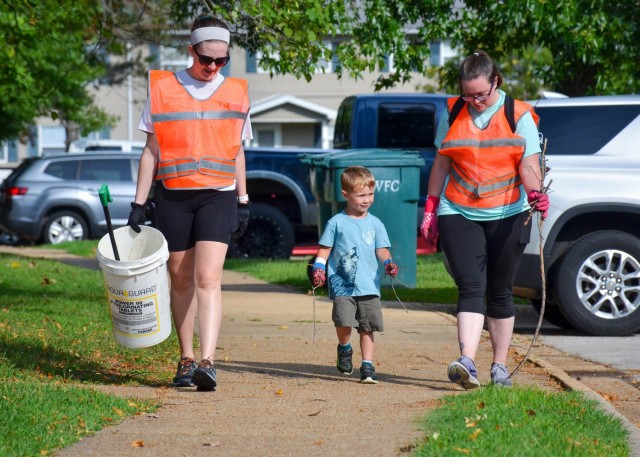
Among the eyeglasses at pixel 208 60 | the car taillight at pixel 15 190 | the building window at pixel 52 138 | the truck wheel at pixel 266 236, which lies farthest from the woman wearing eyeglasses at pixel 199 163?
the building window at pixel 52 138

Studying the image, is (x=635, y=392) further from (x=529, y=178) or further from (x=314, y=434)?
(x=314, y=434)

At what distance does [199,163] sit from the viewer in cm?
663

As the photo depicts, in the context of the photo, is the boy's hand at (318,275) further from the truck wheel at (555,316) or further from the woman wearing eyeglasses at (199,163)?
the truck wheel at (555,316)

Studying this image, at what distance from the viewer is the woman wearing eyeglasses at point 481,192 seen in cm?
661

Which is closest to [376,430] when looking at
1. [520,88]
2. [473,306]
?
[473,306]

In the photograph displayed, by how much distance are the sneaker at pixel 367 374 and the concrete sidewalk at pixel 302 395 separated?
5cm

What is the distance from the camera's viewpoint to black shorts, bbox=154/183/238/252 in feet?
22.0

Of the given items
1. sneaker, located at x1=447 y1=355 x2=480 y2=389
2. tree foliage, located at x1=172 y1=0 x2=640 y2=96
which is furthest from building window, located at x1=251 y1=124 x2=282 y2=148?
sneaker, located at x1=447 y1=355 x2=480 y2=389

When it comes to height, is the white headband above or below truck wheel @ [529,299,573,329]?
above

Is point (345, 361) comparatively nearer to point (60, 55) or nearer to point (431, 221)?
point (431, 221)

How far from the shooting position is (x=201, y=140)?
6656 millimetres

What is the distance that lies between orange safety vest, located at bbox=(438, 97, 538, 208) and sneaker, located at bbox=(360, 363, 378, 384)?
1.08 metres

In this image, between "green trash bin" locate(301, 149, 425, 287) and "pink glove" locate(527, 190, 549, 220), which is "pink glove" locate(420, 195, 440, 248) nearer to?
"pink glove" locate(527, 190, 549, 220)

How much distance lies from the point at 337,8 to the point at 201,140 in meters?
4.23
